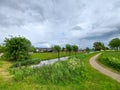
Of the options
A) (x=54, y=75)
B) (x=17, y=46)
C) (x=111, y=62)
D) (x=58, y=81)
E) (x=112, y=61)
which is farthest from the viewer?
(x=17, y=46)

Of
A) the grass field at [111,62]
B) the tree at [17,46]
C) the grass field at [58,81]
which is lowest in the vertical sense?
the grass field at [58,81]

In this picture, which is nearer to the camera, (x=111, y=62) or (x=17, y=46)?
(x=111, y=62)

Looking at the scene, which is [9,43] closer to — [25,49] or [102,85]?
[25,49]

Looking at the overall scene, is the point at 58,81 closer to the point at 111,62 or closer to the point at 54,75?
the point at 54,75

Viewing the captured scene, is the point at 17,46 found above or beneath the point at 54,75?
above

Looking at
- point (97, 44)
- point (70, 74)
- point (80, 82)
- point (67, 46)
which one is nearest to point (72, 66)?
point (70, 74)

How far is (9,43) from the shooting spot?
24.1 m

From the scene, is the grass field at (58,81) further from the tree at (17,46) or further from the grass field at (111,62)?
the tree at (17,46)

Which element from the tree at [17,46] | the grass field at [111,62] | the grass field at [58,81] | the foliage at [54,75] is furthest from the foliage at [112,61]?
the tree at [17,46]

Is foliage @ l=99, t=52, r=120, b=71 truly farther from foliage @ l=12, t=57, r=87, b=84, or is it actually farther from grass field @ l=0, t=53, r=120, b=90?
foliage @ l=12, t=57, r=87, b=84

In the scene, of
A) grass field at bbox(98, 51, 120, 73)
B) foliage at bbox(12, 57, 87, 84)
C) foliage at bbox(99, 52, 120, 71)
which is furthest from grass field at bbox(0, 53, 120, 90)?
foliage at bbox(99, 52, 120, 71)

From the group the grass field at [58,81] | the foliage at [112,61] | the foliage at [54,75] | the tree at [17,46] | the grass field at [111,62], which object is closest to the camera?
the grass field at [58,81]

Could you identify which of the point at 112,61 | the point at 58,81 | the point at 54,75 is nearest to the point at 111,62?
the point at 112,61

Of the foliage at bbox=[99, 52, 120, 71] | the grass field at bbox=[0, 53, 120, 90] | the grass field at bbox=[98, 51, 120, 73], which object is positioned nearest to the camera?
the grass field at bbox=[0, 53, 120, 90]
